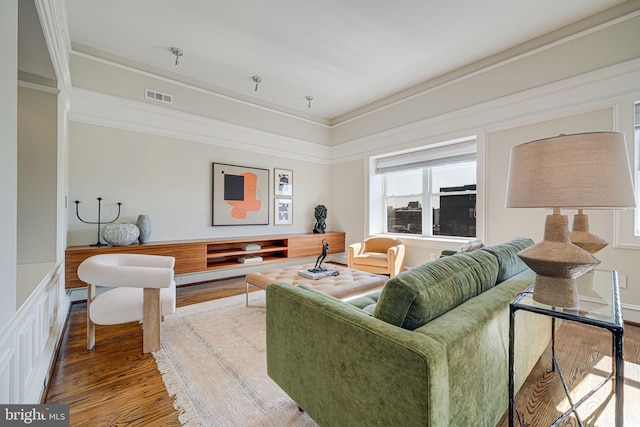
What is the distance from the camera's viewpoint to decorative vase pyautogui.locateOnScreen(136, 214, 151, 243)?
3.32 meters

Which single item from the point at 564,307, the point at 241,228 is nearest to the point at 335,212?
the point at 241,228

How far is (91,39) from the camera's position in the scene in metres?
3.07

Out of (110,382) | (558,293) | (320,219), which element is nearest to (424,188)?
(320,219)

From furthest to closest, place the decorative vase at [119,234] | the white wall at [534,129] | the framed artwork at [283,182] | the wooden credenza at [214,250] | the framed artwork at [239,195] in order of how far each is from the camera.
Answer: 1. the framed artwork at [283,182]
2. the framed artwork at [239,195]
3. the decorative vase at [119,234]
4. the wooden credenza at [214,250]
5. the white wall at [534,129]

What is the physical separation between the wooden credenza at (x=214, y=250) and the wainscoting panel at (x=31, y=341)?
24.6 inches

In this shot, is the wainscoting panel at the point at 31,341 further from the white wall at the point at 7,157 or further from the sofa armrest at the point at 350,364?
the sofa armrest at the point at 350,364

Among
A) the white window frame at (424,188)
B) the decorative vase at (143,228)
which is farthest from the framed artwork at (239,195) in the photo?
the white window frame at (424,188)

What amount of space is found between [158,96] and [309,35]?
2.30m

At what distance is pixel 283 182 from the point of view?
195 inches

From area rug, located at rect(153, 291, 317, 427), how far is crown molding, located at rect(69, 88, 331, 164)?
253 centimetres

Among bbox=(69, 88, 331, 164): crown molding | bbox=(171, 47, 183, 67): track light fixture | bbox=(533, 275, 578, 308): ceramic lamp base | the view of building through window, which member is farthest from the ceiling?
bbox=(533, 275, 578, 308): ceramic lamp base

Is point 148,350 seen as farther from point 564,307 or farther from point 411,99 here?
point 411,99

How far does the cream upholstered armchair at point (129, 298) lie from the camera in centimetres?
186
